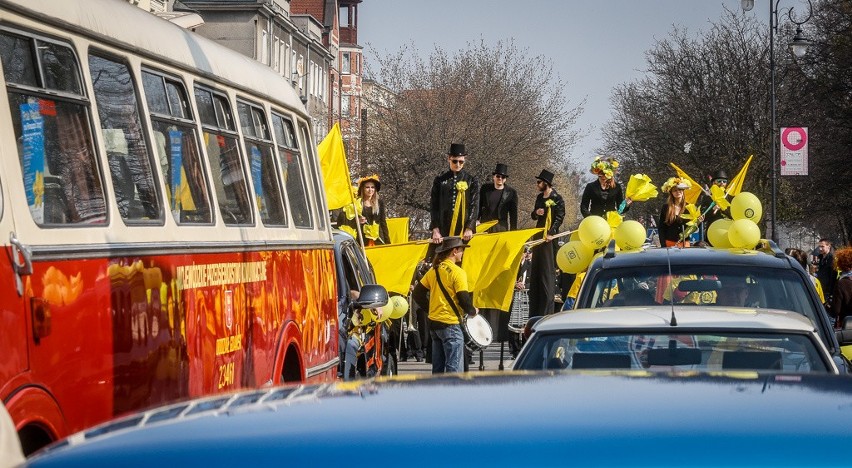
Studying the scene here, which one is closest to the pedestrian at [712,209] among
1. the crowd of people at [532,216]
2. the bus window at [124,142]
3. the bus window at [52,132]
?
the crowd of people at [532,216]

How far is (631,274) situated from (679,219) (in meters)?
8.33

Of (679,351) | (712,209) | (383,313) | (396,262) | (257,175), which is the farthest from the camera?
(712,209)

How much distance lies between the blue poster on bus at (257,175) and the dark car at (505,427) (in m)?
6.95

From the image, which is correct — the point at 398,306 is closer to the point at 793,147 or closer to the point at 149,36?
the point at 149,36

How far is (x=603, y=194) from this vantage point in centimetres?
2044

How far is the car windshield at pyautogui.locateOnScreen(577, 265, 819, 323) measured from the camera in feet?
33.5

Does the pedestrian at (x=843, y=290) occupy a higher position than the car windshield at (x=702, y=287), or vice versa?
the car windshield at (x=702, y=287)

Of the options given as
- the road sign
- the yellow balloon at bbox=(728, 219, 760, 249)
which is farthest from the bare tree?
the yellow balloon at bbox=(728, 219, 760, 249)

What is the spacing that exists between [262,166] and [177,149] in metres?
2.21

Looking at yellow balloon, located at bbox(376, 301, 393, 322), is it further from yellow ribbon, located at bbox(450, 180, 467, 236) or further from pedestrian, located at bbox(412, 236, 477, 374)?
yellow ribbon, located at bbox(450, 180, 467, 236)

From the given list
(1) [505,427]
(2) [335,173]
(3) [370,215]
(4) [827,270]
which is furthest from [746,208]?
(4) [827,270]

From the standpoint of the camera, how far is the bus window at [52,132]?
6.27 metres

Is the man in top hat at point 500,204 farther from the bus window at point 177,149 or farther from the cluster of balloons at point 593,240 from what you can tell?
the bus window at point 177,149

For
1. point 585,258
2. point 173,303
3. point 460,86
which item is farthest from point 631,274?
point 460,86
